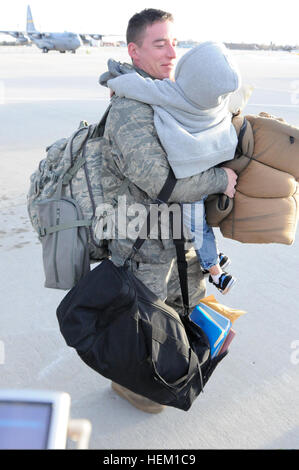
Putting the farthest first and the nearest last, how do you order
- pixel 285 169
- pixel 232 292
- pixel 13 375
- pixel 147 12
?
pixel 232 292, pixel 13 375, pixel 147 12, pixel 285 169

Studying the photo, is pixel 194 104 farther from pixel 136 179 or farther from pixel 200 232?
pixel 200 232

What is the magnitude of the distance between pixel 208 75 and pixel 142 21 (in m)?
0.49

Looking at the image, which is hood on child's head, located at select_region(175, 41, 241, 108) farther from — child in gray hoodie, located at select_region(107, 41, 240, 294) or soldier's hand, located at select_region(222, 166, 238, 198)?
soldier's hand, located at select_region(222, 166, 238, 198)

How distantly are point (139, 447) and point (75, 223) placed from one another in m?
0.99

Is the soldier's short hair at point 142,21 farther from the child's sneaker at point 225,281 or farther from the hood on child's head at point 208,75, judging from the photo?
the child's sneaker at point 225,281

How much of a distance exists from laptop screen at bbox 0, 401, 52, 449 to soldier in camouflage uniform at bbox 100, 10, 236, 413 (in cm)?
107

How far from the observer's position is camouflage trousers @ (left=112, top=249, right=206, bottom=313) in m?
1.91

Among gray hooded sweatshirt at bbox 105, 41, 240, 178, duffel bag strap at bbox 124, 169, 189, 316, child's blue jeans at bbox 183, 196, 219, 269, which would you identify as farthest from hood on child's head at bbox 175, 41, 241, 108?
child's blue jeans at bbox 183, 196, 219, 269

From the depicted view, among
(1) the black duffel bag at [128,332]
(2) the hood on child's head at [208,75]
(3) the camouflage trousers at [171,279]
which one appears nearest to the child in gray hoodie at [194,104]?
(2) the hood on child's head at [208,75]

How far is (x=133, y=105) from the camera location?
1.72 meters

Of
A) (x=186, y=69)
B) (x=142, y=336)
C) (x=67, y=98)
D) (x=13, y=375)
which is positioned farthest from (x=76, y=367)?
(x=67, y=98)

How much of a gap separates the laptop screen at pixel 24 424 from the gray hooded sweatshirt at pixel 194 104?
1096mm

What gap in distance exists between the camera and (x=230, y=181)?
1774mm

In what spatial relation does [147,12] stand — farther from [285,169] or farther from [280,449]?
[280,449]
